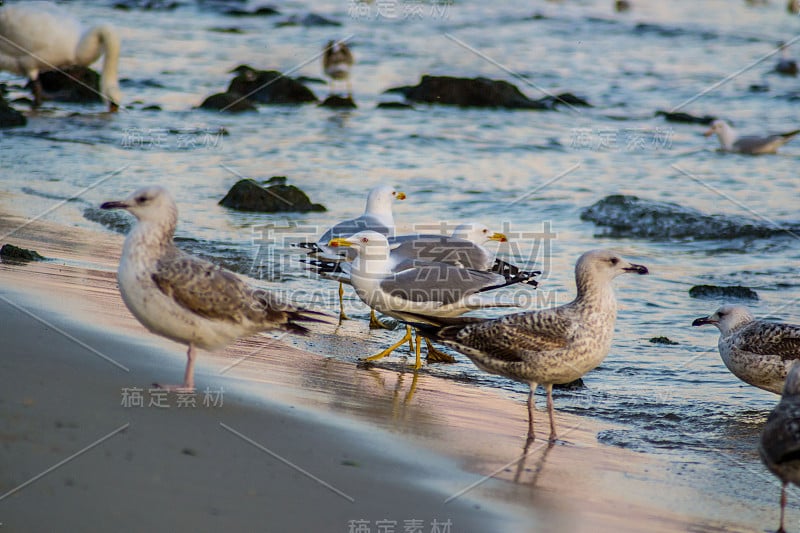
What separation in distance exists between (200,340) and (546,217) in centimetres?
677

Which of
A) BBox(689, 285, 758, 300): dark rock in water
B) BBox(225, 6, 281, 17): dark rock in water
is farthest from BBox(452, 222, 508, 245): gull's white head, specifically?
BBox(225, 6, 281, 17): dark rock in water

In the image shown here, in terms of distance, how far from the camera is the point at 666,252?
10.6 metres

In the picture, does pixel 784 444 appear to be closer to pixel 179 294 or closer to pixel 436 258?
pixel 179 294

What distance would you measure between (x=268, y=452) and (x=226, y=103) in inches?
494

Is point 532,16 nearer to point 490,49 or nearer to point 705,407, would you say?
point 490,49

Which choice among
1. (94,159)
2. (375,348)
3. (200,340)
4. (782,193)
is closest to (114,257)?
(375,348)

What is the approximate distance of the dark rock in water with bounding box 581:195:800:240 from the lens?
442 inches

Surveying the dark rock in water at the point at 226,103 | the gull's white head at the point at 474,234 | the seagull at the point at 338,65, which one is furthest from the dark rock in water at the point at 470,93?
the gull's white head at the point at 474,234

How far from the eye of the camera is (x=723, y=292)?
8914 mm

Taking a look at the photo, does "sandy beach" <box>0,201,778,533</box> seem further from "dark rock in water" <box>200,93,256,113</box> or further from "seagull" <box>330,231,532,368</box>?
"dark rock in water" <box>200,93,256,113</box>

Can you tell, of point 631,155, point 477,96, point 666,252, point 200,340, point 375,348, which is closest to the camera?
point 200,340

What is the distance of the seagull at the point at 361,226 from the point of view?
8.18 meters

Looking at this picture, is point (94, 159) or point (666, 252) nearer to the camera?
point (666, 252)

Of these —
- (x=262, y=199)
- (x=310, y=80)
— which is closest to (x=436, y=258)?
(x=262, y=199)
